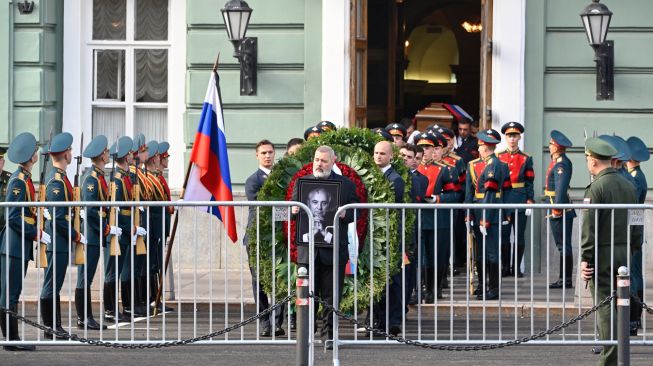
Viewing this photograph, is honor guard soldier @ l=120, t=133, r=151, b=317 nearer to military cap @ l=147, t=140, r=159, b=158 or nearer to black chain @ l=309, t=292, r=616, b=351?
military cap @ l=147, t=140, r=159, b=158

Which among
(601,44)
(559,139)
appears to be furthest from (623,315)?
(601,44)

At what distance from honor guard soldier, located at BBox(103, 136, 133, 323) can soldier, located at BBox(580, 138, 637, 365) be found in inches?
162

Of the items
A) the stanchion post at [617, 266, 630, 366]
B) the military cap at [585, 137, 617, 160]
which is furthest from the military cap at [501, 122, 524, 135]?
the stanchion post at [617, 266, 630, 366]

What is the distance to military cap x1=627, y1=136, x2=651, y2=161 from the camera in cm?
1722

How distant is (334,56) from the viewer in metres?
19.2

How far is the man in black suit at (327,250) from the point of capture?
12891mm

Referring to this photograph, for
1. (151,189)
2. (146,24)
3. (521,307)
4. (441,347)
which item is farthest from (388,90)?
(441,347)

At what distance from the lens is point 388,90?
81.9 feet

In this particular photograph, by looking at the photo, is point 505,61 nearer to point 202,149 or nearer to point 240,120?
point 240,120

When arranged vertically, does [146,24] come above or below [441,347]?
above

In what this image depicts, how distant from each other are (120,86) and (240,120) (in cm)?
189

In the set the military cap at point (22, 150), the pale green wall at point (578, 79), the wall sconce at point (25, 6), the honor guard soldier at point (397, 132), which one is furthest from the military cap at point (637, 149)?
the wall sconce at point (25, 6)

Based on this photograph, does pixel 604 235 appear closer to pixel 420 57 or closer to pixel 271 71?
pixel 271 71

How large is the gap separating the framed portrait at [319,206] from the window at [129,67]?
722 centimetres
